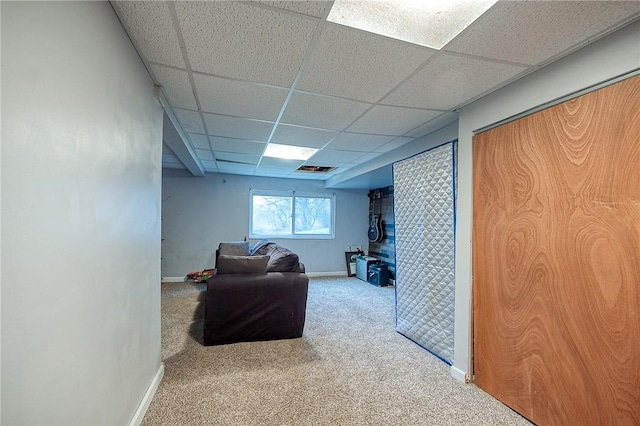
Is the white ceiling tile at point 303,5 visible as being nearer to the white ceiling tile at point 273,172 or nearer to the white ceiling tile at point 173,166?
the white ceiling tile at point 273,172

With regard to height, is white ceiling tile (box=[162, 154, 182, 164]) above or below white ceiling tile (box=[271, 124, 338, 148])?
above

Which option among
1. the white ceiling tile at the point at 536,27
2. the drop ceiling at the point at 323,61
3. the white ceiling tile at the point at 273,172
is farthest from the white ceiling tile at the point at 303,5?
the white ceiling tile at the point at 273,172

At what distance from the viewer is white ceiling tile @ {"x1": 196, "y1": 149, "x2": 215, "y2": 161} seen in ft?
12.1

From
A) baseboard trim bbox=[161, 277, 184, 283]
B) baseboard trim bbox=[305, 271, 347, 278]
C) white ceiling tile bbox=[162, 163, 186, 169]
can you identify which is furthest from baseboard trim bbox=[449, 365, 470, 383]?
white ceiling tile bbox=[162, 163, 186, 169]

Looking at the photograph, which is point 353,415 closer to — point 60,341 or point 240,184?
point 60,341

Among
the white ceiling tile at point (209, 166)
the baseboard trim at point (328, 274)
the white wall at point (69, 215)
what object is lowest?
the baseboard trim at point (328, 274)

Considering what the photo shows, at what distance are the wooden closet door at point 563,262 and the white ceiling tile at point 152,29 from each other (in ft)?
6.98

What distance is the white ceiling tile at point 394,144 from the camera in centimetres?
301

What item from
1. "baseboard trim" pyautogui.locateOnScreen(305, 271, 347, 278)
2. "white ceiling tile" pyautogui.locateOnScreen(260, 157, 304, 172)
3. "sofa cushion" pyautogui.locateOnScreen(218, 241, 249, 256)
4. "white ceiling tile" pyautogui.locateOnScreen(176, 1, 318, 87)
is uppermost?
"white ceiling tile" pyautogui.locateOnScreen(176, 1, 318, 87)

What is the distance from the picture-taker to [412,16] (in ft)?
4.05

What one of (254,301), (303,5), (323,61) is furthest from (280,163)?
(303,5)

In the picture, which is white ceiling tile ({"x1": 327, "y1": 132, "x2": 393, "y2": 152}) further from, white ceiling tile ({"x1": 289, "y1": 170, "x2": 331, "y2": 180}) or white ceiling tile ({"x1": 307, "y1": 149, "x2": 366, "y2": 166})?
white ceiling tile ({"x1": 289, "y1": 170, "x2": 331, "y2": 180})

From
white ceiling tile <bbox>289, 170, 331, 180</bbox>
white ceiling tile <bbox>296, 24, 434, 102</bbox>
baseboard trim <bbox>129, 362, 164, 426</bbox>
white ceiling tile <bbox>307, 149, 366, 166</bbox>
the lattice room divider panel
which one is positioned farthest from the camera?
white ceiling tile <bbox>289, 170, 331, 180</bbox>

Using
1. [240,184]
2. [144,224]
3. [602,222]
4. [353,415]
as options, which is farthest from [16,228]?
[240,184]
